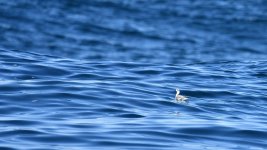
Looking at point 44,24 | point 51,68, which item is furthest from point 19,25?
point 51,68

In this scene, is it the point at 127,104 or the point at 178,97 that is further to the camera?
the point at 178,97

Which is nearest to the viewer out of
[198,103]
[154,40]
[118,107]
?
[118,107]

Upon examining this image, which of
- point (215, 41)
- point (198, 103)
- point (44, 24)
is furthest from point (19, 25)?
point (198, 103)

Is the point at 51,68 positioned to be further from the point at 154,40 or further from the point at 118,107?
the point at 154,40

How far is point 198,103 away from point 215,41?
787 inches

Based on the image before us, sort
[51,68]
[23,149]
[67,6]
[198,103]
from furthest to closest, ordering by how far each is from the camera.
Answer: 1. [67,6]
2. [51,68]
3. [198,103]
4. [23,149]

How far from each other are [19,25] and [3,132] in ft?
70.8

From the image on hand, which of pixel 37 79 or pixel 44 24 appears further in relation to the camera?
pixel 44 24

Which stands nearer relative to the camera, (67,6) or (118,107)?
(118,107)

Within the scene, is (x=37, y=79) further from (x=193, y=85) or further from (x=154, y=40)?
(x=154, y=40)

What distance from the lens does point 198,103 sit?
9.95 meters

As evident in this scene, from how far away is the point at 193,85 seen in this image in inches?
442

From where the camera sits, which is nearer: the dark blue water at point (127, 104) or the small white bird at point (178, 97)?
the dark blue water at point (127, 104)

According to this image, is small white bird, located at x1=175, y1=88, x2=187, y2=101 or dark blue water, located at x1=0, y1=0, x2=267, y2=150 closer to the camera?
dark blue water, located at x1=0, y1=0, x2=267, y2=150
